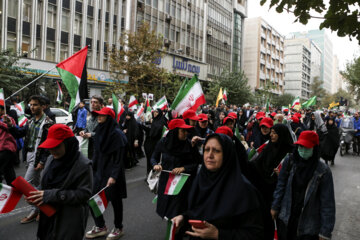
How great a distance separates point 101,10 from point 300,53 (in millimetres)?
83310

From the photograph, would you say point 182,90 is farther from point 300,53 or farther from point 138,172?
point 300,53

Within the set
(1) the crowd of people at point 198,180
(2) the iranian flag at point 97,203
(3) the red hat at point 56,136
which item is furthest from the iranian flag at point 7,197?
(2) the iranian flag at point 97,203

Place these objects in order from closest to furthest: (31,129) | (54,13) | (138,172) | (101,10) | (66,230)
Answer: (66,230) → (31,129) → (138,172) → (54,13) → (101,10)

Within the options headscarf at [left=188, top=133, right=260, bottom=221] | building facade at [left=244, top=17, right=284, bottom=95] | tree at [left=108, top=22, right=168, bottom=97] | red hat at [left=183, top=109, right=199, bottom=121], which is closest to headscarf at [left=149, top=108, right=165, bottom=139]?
red hat at [left=183, top=109, right=199, bottom=121]

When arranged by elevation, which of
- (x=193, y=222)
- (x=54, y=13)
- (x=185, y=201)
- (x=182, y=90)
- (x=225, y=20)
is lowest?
(x=185, y=201)

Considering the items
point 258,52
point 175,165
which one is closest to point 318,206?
point 175,165

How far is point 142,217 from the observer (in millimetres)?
5422

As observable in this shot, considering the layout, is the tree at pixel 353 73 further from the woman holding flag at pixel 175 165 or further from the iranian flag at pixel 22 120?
the woman holding flag at pixel 175 165

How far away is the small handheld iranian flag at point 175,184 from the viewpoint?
3.92m

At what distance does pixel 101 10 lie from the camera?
31.8 m

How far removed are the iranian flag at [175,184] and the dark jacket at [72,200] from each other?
4.17 feet

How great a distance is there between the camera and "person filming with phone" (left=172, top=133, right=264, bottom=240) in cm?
211

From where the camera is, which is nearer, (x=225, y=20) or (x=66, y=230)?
(x=66, y=230)

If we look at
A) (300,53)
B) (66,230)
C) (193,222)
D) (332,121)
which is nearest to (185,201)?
(66,230)
